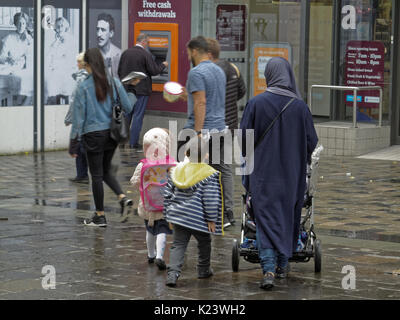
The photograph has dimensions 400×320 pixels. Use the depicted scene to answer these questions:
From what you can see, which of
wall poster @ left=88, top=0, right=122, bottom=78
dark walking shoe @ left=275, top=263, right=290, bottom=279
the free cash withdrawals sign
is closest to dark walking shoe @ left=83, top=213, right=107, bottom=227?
dark walking shoe @ left=275, top=263, right=290, bottom=279

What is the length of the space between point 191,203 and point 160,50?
11.6 metres

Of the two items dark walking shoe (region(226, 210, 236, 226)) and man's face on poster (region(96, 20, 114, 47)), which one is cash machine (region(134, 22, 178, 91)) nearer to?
man's face on poster (region(96, 20, 114, 47))

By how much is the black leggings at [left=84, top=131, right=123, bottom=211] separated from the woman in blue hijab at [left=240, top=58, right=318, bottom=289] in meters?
2.78

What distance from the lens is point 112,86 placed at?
32.6 ft

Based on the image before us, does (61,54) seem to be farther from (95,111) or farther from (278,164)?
(278,164)

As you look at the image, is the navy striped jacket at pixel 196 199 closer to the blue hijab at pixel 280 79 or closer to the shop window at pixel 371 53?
the blue hijab at pixel 280 79

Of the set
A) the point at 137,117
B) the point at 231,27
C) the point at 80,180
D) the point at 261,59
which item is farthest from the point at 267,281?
the point at 231,27

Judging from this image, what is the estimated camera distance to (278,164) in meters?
7.31

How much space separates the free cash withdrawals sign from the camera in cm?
1742

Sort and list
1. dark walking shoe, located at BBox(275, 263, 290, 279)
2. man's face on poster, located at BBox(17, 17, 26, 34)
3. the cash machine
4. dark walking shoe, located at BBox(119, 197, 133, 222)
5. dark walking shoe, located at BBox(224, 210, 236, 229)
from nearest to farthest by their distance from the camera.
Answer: dark walking shoe, located at BBox(275, 263, 290, 279) → dark walking shoe, located at BBox(119, 197, 133, 222) → dark walking shoe, located at BBox(224, 210, 236, 229) → man's face on poster, located at BBox(17, 17, 26, 34) → the cash machine

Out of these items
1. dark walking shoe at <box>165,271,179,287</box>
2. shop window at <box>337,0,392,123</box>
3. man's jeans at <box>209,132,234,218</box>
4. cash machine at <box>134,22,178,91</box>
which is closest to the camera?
dark walking shoe at <box>165,271,179,287</box>

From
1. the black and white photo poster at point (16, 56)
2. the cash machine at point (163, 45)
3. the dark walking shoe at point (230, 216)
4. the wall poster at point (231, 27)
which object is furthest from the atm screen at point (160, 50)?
the dark walking shoe at point (230, 216)
